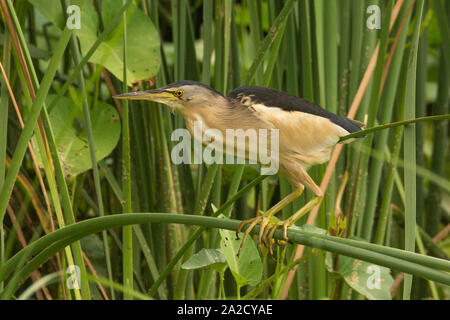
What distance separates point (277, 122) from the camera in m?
0.88

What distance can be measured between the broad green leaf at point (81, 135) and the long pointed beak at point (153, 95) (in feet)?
0.94

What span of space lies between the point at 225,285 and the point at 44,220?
0.37m

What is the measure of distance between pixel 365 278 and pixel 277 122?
1.18 feet

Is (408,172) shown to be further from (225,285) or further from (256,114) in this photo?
(225,285)

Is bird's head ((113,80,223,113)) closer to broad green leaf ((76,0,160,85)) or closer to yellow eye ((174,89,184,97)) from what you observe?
yellow eye ((174,89,184,97))

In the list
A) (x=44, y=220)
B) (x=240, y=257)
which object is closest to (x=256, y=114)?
(x=240, y=257)

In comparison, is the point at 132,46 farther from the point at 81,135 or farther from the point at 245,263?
the point at 245,263

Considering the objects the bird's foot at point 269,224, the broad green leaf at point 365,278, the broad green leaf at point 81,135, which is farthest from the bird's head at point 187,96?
the broad green leaf at point 365,278

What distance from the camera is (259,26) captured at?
1128 millimetres

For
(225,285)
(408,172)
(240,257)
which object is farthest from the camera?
(225,285)

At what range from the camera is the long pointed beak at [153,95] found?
75 centimetres

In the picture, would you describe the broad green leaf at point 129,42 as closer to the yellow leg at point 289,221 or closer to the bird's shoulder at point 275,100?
the bird's shoulder at point 275,100

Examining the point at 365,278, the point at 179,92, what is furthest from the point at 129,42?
the point at 365,278

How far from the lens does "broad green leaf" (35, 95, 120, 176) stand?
1.07m
